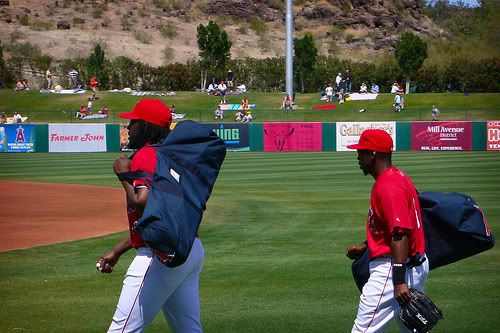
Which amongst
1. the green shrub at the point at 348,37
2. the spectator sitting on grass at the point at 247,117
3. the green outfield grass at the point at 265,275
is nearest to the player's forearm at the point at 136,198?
the green outfield grass at the point at 265,275

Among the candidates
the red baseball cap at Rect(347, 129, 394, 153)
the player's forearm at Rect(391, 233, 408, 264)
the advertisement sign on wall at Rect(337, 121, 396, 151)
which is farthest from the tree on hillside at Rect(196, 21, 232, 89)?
the player's forearm at Rect(391, 233, 408, 264)

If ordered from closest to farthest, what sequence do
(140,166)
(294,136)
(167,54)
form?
(140,166) → (294,136) → (167,54)

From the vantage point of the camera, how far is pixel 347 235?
44.1 feet

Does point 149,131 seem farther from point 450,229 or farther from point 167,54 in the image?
point 167,54

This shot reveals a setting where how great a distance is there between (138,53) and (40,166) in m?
47.0

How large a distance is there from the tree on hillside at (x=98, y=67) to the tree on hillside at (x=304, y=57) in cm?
1464

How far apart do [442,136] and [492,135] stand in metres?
2.25

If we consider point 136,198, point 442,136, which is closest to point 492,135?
point 442,136

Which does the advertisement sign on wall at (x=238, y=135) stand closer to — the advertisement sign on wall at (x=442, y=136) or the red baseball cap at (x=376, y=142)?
the advertisement sign on wall at (x=442, y=136)

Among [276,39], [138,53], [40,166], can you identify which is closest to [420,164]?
[40,166]

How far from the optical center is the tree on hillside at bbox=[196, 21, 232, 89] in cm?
6277

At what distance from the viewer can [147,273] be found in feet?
16.6

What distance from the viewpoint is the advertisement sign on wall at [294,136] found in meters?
38.9

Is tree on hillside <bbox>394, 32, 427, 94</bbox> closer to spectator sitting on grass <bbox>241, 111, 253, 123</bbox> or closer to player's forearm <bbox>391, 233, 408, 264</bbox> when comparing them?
spectator sitting on grass <bbox>241, 111, 253, 123</bbox>
